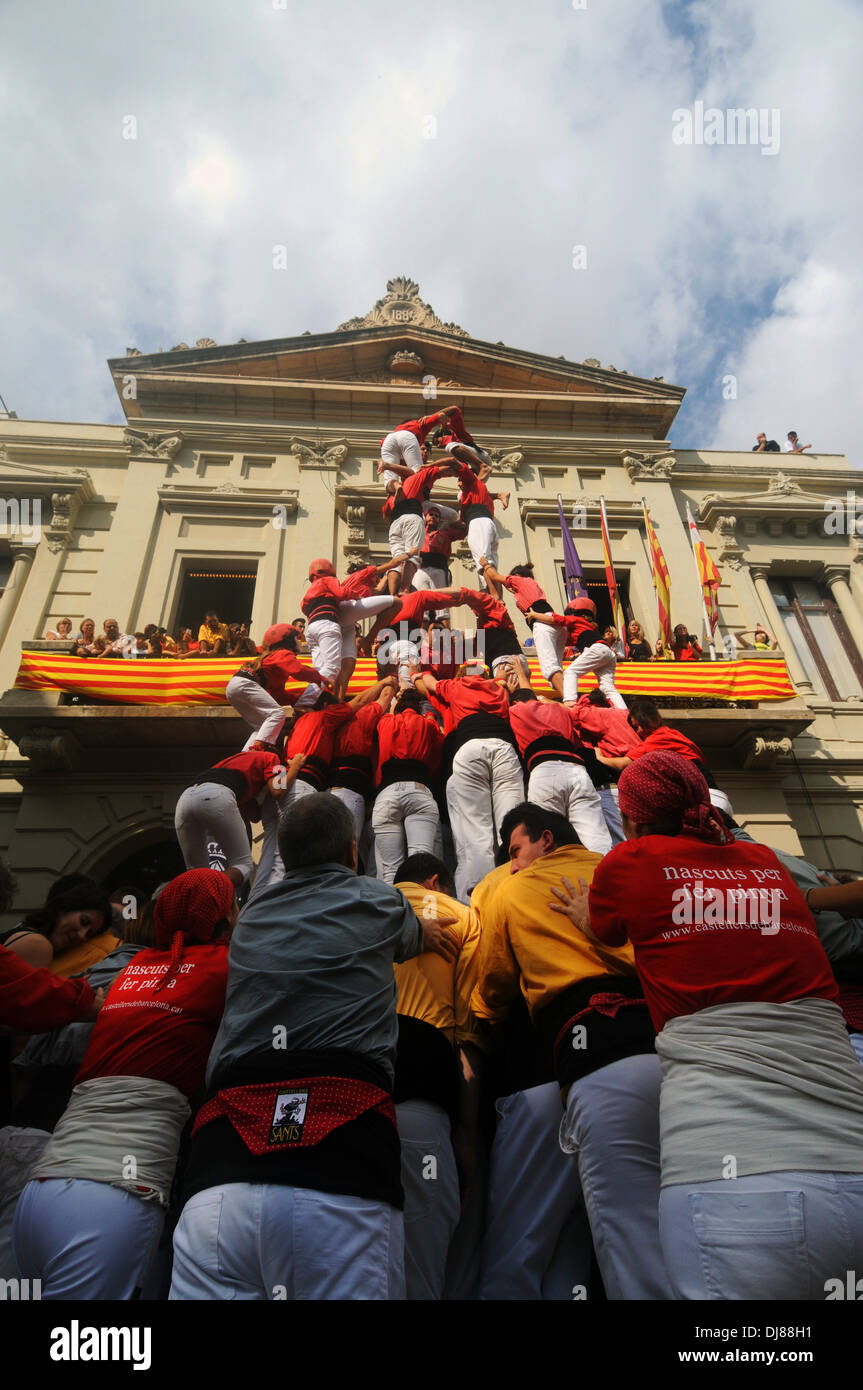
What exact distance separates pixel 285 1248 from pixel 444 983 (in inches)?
58.7

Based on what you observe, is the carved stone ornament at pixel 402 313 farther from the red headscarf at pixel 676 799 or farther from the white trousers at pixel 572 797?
the red headscarf at pixel 676 799

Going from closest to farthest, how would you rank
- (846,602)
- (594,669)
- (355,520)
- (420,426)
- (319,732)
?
(319,732) < (594,669) < (420,426) < (355,520) < (846,602)

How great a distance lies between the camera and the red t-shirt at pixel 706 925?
8.03 ft

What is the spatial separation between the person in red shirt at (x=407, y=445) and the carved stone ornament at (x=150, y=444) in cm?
634

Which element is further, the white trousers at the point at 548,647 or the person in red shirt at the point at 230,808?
the white trousers at the point at 548,647

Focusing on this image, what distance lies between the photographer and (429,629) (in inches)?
376

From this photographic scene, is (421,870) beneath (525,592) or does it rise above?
beneath

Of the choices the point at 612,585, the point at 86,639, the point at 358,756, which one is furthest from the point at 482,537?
the point at 86,639

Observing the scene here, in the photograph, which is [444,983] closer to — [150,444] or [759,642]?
[759,642]

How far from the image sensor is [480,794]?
6461 mm

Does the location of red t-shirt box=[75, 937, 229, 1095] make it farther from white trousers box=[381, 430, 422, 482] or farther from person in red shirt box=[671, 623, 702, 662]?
person in red shirt box=[671, 623, 702, 662]

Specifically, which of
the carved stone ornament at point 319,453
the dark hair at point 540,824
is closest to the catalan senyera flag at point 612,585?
the carved stone ornament at point 319,453
